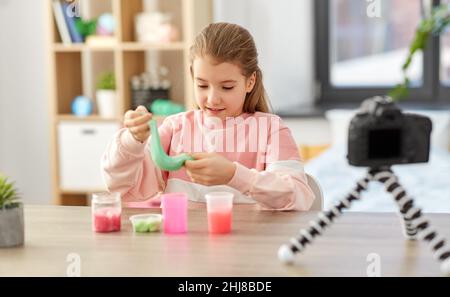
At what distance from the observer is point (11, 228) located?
4.24 feet

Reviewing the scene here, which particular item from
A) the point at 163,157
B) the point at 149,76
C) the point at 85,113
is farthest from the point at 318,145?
the point at 163,157

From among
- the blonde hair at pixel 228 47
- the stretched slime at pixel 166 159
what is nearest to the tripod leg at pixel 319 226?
the stretched slime at pixel 166 159

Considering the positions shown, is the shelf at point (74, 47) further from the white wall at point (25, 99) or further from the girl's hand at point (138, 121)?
the girl's hand at point (138, 121)

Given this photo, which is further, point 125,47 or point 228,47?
point 125,47

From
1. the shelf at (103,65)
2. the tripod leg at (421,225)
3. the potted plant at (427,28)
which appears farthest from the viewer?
the shelf at (103,65)

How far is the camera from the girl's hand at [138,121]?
147 centimetres

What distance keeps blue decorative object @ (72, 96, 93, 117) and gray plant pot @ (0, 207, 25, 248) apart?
2815 millimetres

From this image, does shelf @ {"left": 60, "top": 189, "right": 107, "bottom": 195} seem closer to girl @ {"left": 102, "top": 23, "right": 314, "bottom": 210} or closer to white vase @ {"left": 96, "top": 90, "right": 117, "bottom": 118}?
white vase @ {"left": 96, "top": 90, "right": 117, "bottom": 118}

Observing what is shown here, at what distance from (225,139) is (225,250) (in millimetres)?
495

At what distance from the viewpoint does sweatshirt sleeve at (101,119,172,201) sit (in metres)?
1.59

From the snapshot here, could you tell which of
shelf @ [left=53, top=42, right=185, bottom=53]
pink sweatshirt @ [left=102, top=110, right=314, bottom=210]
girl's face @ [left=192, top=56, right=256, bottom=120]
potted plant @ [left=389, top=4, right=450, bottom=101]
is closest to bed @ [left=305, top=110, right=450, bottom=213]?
potted plant @ [left=389, top=4, right=450, bottom=101]

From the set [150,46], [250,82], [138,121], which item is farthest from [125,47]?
[138,121]

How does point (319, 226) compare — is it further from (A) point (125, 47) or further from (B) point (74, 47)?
(B) point (74, 47)
